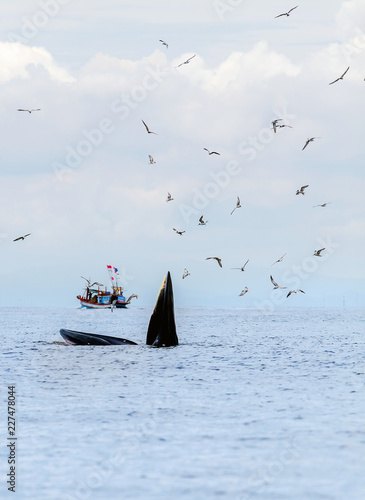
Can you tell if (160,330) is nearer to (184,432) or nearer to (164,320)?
(164,320)

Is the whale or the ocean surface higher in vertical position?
the whale

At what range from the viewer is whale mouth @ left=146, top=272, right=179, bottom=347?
42781 mm

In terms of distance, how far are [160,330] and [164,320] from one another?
8.14ft

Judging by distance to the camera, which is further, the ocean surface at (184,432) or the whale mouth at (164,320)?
the whale mouth at (164,320)

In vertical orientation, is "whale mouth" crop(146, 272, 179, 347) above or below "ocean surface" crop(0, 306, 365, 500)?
above

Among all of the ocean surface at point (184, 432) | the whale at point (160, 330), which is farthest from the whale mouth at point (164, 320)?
the ocean surface at point (184, 432)

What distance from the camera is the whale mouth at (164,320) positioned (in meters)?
42.8

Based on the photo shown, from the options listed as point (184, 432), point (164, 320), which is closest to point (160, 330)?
point (164, 320)

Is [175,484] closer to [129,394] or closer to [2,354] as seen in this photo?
[129,394]

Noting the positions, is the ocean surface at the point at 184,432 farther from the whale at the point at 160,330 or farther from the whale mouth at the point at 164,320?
the whale at the point at 160,330

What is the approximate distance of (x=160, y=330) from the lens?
48.0 meters

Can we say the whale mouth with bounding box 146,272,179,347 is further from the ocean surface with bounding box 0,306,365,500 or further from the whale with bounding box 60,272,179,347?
the ocean surface with bounding box 0,306,365,500

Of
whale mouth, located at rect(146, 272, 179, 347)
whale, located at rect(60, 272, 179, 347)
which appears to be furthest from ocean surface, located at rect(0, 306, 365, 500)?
whale, located at rect(60, 272, 179, 347)

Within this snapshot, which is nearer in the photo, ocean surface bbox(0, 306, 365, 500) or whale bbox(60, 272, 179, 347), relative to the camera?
ocean surface bbox(0, 306, 365, 500)
